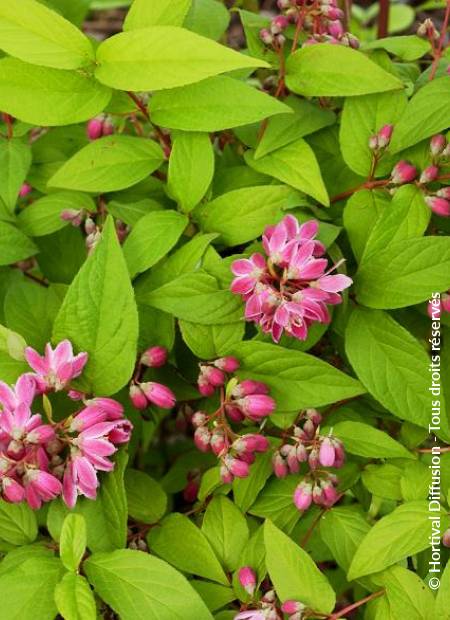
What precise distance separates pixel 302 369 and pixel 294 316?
114 millimetres

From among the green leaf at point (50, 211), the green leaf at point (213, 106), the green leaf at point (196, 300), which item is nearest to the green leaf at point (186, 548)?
the green leaf at point (196, 300)

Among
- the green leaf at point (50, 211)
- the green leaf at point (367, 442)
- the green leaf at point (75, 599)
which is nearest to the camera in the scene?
the green leaf at point (75, 599)

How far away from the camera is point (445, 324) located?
1.55 metres

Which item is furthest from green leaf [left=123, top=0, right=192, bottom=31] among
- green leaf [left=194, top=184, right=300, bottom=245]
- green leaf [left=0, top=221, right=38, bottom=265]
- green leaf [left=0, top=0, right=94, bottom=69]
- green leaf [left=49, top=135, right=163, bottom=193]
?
green leaf [left=0, top=221, right=38, bottom=265]

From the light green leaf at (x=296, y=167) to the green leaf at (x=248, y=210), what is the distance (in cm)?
3

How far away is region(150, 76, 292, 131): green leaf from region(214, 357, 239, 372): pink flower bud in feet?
1.35

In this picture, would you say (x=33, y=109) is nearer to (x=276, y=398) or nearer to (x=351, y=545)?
(x=276, y=398)

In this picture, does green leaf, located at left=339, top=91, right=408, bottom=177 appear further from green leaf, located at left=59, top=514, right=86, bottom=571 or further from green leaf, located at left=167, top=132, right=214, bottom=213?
green leaf, located at left=59, top=514, right=86, bottom=571

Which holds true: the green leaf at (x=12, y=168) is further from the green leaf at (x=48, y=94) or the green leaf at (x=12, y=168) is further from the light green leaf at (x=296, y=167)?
the light green leaf at (x=296, y=167)

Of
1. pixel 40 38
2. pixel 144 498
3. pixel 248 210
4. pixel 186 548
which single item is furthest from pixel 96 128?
pixel 186 548

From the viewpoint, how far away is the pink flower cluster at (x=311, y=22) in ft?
5.41

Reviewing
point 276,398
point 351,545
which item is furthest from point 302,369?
point 351,545

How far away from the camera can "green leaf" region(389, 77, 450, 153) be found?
1.46 m

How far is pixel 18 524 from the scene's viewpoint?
1409 mm
